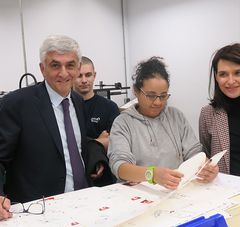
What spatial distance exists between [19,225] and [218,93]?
134 centimetres

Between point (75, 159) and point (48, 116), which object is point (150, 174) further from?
point (48, 116)

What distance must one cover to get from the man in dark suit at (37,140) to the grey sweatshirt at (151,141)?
10.5 inches

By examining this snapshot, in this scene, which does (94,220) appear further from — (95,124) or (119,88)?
(119,88)

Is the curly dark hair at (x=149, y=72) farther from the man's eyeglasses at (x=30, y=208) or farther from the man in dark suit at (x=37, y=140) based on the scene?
the man's eyeglasses at (x=30, y=208)

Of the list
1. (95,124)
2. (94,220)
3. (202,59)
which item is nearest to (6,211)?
(94,220)

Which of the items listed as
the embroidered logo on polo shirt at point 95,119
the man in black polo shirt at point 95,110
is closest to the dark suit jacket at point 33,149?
the man in black polo shirt at point 95,110

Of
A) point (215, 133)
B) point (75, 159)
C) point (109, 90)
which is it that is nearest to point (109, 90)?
point (109, 90)

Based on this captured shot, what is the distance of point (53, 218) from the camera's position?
3.86ft

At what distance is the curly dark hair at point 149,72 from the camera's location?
168 cm

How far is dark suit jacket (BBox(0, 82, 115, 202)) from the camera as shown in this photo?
1.62 meters

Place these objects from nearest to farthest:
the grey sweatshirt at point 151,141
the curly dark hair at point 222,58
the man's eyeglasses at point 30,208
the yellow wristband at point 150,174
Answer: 1. the man's eyeglasses at point 30,208
2. the yellow wristband at point 150,174
3. the grey sweatshirt at point 151,141
4. the curly dark hair at point 222,58

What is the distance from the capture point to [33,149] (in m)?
1.64

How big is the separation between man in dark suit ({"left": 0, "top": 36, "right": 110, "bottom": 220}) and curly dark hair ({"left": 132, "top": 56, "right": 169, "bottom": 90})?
0.34 m

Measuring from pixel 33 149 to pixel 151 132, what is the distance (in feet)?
1.96
